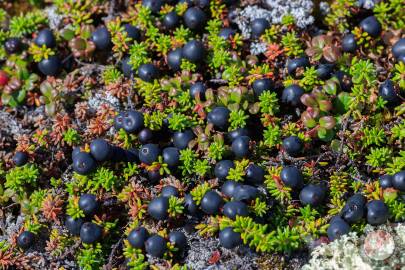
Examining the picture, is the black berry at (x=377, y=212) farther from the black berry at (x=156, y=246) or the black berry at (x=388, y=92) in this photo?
the black berry at (x=156, y=246)

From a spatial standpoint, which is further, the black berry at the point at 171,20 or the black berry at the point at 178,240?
the black berry at the point at 171,20

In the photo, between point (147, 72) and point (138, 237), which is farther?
point (147, 72)

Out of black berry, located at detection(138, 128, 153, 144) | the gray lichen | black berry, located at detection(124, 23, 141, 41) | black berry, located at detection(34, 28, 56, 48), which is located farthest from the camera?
black berry, located at detection(34, 28, 56, 48)

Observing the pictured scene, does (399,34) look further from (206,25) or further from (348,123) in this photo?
(206,25)

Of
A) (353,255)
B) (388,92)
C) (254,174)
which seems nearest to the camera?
(353,255)

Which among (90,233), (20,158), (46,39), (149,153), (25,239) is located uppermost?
(46,39)

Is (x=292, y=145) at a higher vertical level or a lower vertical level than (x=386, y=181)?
higher

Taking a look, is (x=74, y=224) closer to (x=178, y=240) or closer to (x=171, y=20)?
(x=178, y=240)

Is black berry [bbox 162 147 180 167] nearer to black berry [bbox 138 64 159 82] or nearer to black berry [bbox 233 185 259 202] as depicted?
black berry [bbox 233 185 259 202]

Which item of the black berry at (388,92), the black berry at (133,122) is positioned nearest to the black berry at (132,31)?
the black berry at (133,122)

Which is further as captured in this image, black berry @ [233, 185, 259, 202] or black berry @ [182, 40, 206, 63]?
black berry @ [182, 40, 206, 63]

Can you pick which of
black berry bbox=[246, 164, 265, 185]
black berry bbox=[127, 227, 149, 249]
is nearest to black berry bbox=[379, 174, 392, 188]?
black berry bbox=[246, 164, 265, 185]

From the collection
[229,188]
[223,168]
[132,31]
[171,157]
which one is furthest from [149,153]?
[132,31]
